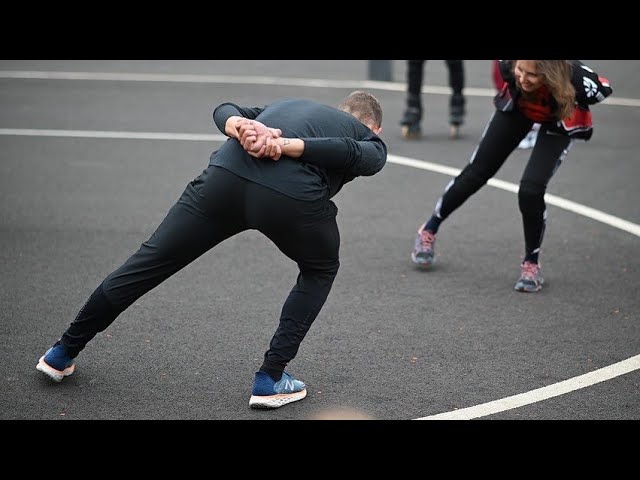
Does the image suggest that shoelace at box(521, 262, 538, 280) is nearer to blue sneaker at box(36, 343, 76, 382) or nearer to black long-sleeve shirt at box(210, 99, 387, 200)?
black long-sleeve shirt at box(210, 99, 387, 200)

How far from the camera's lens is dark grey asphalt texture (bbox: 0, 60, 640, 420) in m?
5.57

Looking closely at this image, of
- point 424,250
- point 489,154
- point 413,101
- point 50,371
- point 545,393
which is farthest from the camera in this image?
point 413,101

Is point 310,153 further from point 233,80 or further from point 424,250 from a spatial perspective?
point 233,80

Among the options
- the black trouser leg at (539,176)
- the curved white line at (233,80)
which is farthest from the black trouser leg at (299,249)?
the curved white line at (233,80)

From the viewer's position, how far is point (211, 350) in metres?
6.19

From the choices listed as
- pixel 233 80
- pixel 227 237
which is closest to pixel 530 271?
pixel 227 237

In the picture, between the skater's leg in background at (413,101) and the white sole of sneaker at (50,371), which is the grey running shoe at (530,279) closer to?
the white sole of sneaker at (50,371)

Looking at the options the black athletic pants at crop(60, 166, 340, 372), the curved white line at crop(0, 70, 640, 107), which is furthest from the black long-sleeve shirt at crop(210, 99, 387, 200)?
the curved white line at crop(0, 70, 640, 107)

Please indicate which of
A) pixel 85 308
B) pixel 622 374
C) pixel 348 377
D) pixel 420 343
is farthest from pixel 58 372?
pixel 622 374

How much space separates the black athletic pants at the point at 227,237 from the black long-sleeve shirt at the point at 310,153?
54 millimetres

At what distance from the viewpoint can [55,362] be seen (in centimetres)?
552

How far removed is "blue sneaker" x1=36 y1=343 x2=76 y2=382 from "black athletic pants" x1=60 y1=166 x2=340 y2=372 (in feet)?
0.19

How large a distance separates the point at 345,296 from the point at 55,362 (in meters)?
2.30

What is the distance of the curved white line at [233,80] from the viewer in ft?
49.2
